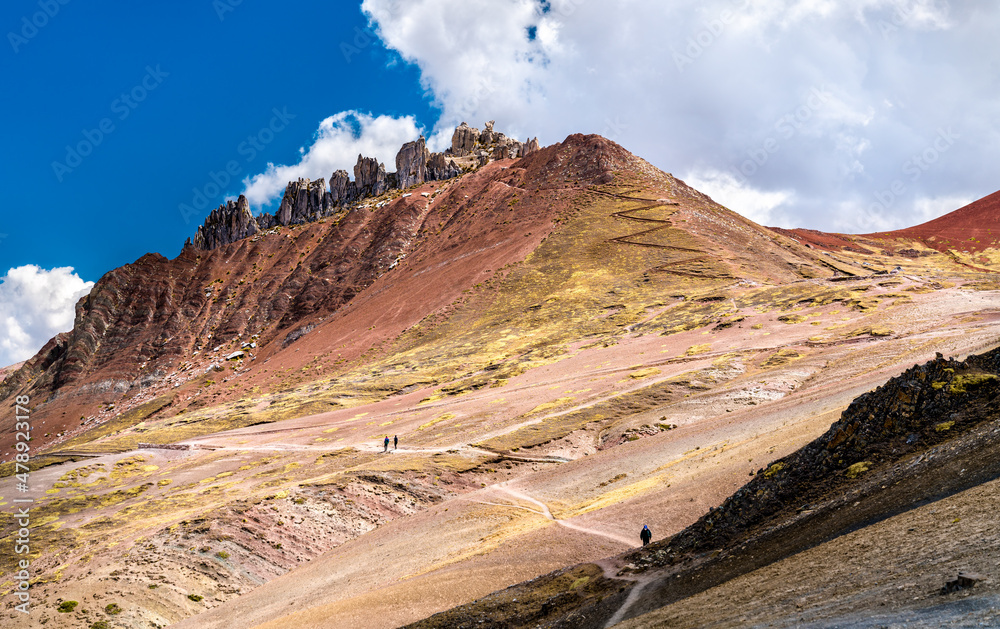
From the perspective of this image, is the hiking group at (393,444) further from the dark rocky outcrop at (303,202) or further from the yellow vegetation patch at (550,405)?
the dark rocky outcrop at (303,202)

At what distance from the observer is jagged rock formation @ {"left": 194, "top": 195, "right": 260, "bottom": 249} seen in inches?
5684

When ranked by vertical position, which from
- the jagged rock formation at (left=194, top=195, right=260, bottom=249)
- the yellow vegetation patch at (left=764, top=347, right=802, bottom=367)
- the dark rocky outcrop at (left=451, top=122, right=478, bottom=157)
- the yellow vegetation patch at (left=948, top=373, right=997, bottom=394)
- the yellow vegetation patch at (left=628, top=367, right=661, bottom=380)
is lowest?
the yellow vegetation patch at (left=948, top=373, right=997, bottom=394)

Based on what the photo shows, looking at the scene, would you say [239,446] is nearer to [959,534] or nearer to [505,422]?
[505,422]

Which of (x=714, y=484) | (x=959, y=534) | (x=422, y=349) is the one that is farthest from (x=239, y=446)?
(x=959, y=534)

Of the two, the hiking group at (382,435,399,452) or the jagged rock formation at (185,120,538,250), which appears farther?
the jagged rock formation at (185,120,538,250)

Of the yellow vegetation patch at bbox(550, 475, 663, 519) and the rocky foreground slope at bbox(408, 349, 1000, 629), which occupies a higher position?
the rocky foreground slope at bbox(408, 349, 1000, 629)

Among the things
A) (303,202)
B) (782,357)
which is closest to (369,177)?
(303,202)

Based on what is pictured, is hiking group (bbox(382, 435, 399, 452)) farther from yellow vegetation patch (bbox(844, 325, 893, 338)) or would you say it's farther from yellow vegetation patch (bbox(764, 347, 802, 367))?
yellow vegetation patch (bbox(844, 325, 893, 338))

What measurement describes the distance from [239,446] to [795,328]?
4896 centimetres

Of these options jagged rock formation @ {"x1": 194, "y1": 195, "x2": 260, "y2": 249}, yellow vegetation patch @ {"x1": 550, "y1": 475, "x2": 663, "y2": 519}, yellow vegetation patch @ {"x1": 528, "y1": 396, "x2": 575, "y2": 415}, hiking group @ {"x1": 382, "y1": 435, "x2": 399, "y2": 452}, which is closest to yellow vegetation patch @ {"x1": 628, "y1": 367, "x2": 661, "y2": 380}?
yellow vegetation patch @ {"x1": 528, "y1": 396, "x2": 575, "y2": 415}

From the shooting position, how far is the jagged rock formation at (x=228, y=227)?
474 feet

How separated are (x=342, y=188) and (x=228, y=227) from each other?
27.3 m

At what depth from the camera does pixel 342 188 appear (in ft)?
495

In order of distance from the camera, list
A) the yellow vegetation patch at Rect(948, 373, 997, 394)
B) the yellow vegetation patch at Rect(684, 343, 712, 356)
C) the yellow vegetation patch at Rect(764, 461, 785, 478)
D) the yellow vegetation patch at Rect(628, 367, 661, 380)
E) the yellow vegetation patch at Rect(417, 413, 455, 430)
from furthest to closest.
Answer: the yellow vegetation patch at Rect(684, 343, 712, 356) < the yellow vegetation patch at Rect(628, 367, 661, 380) < the yellow vegetation patch at Rect(417, 413, 455, 430) < the yellow vegetation patch at Rect(764, 461, 785, 478) < the yellow vegetation patch at Rect(948, 373, 997, 394)
